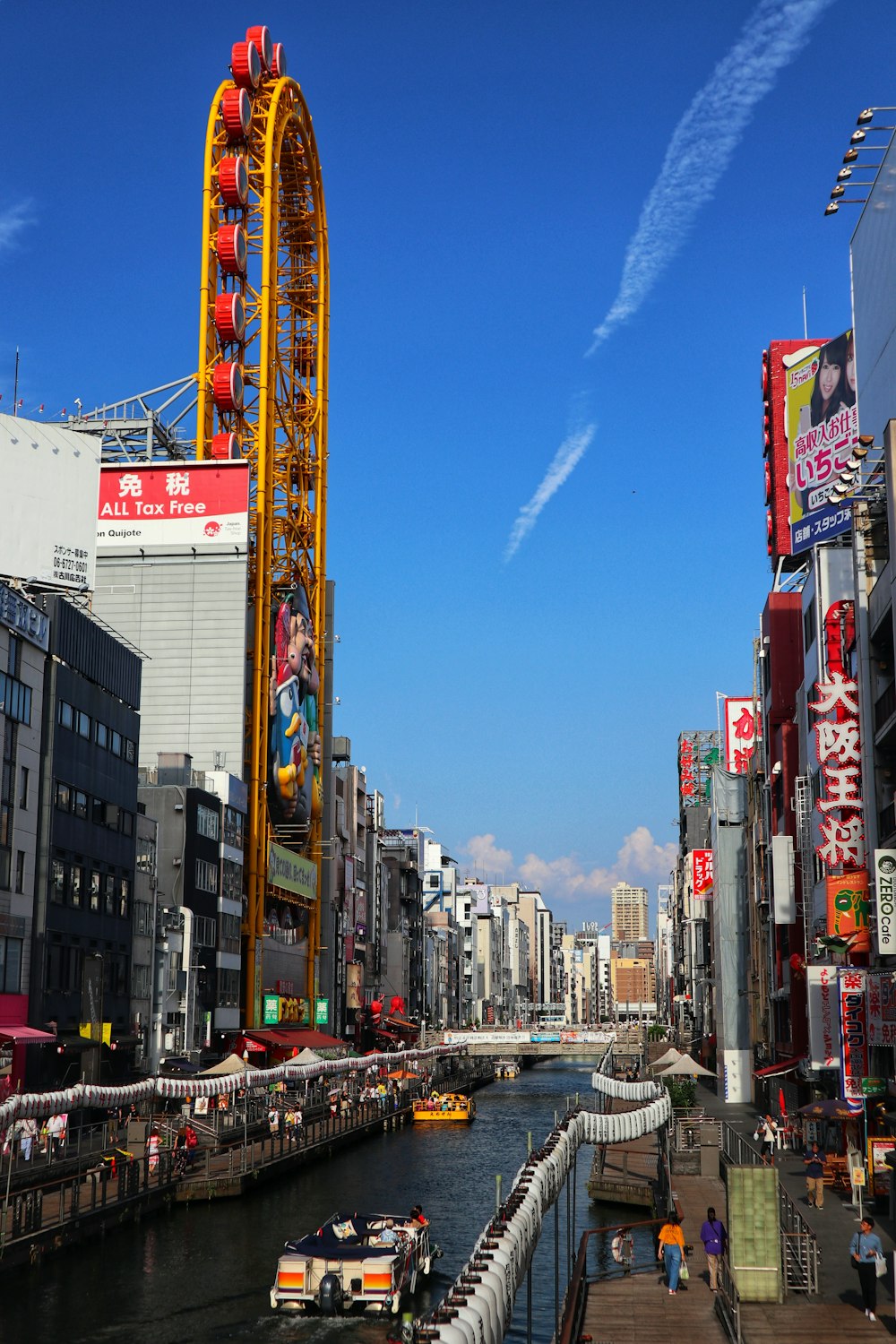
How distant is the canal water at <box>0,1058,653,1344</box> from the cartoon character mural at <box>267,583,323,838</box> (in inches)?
1487

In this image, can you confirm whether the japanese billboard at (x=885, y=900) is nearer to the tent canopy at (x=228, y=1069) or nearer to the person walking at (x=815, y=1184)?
the person walking at (x=815, y=1184)

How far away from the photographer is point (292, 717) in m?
114

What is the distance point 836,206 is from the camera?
54312mm

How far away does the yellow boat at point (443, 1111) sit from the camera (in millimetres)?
109250

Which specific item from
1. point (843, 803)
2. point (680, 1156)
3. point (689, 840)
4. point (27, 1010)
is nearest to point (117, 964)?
point (27, 1010)

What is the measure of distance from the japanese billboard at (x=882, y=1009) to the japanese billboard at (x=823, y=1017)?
3.72m

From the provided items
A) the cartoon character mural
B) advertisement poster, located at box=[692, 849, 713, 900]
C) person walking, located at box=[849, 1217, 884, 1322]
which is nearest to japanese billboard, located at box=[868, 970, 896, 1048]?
person walking, located at box=[849, 1217, 884, 1322]

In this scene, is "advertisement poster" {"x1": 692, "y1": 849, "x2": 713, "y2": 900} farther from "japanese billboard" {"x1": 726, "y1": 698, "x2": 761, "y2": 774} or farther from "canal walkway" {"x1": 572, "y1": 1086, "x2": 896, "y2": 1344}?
"canal walkway" {"x1": 572, "y1": 1086, "x2": 896, "y2": 1344}

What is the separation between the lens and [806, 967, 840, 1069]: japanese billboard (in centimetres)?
5516

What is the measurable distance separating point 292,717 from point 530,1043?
88.4 m

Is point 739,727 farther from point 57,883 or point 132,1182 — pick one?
point 132,1182

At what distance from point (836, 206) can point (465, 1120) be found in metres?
75.9

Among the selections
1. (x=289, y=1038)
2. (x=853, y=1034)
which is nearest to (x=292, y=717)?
(x=289, y=1038)

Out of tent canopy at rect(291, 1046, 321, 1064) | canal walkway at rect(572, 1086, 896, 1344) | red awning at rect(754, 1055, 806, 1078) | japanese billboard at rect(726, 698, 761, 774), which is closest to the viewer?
canal walkway at rect(572, 1086, 896, 1344)
